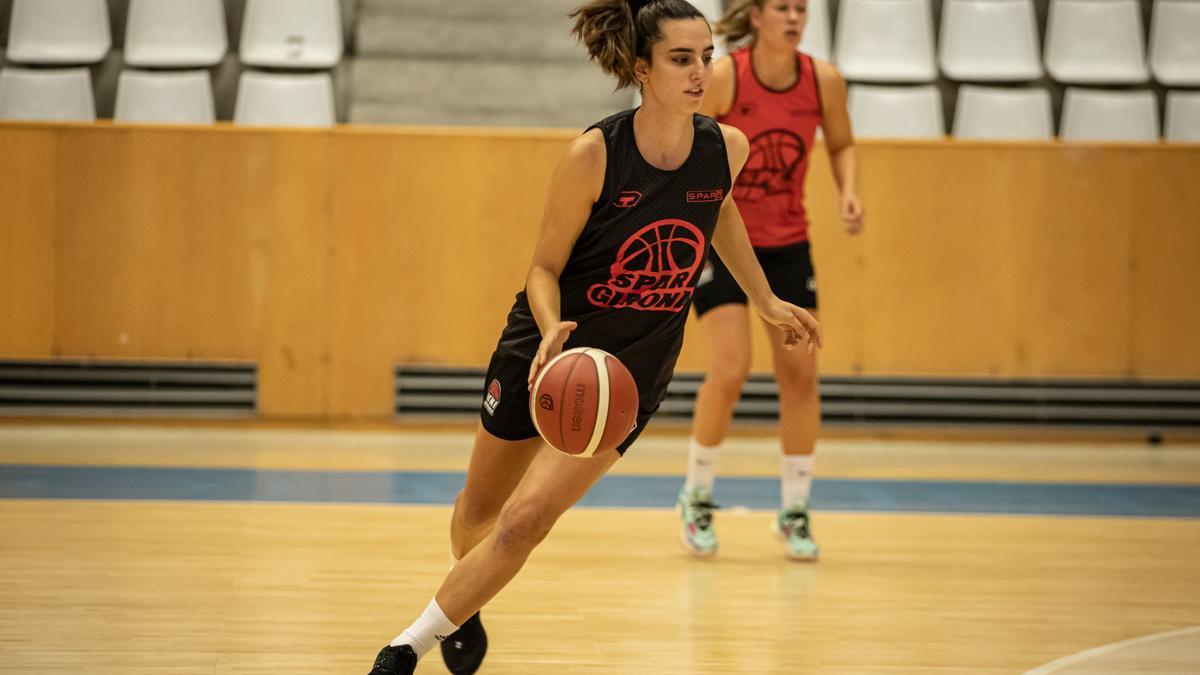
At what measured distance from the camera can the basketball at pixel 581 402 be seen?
2697 millimetres

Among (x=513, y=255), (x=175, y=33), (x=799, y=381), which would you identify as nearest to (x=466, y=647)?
(x=799, y=381)

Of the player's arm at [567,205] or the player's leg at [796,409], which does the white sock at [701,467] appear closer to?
the player's leg at [796,409]

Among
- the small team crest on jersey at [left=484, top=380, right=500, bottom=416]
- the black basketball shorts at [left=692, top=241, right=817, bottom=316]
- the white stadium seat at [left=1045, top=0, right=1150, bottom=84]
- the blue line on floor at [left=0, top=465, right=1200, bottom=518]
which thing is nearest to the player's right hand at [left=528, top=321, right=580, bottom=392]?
the small team crest on jersey at [left=484, top=380, right=500, bottom=416]

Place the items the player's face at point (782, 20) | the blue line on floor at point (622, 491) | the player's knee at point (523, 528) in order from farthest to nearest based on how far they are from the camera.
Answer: the blue line on floor at point (622, 491)
the player's face at point (782, 20)
the player's knee at point (523, 528)

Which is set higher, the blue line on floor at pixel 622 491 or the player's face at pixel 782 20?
the player's face at pixel 782 20

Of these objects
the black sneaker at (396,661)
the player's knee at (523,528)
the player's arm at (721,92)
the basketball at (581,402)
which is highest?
the player's arm at (721,92)

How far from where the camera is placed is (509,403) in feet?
10.2

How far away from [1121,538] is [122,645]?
12.0 feet

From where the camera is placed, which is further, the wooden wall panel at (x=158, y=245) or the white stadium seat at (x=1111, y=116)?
the white stadium seat at (x=1111, y=116)

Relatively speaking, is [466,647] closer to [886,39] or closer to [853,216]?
[853,216]

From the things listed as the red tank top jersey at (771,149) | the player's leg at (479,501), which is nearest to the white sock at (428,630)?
the player's leg at (479,501)

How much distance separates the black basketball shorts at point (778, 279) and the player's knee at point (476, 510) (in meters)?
1.69

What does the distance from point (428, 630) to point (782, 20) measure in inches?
104

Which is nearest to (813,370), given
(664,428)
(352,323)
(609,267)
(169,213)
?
(609,267)
